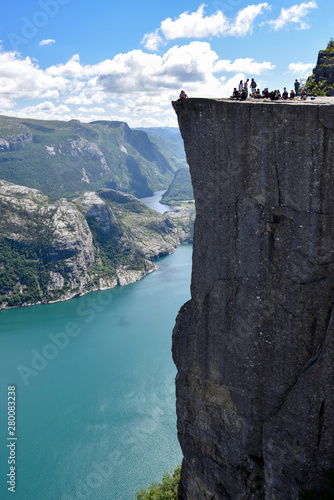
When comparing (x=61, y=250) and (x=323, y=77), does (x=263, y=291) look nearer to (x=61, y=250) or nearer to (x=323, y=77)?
(x=323, y=77)

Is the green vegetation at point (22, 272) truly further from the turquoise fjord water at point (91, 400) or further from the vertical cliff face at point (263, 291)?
the vertical cliff face at point (263, 291)

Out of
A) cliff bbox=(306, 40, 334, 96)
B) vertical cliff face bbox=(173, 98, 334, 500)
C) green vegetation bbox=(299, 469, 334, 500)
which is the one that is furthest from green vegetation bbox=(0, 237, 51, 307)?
green vegetation bbox=(299, 469, 334, 500)

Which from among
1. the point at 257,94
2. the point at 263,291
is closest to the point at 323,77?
the point at 257,94

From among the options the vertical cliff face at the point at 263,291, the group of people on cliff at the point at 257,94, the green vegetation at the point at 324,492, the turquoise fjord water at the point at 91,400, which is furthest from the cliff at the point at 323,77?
the turquoise fjord water at the point at 91,400

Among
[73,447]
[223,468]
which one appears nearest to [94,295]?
[73,447]

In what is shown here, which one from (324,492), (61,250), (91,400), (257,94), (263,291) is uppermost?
→ (257,94)
